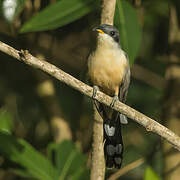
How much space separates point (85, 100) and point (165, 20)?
4.34 feet

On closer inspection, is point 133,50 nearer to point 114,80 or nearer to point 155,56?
point 114,80

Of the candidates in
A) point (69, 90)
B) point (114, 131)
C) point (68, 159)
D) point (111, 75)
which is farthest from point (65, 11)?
→ point (69, 90)

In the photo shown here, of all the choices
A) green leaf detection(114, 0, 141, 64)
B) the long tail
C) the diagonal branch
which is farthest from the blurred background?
the diagonal branch

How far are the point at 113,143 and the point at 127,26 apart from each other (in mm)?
1044

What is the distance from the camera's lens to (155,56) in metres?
4.89

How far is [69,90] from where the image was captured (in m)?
Result: 5.00

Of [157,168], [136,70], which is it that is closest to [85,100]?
[136,70]

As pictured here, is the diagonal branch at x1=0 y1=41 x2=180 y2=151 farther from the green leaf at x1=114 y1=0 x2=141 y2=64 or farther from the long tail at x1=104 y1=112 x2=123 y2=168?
the long tail at x1=104 y1=112 x2=123 y2=168

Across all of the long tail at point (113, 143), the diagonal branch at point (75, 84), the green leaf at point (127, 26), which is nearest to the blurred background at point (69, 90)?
the green leaf at point (127, 26)

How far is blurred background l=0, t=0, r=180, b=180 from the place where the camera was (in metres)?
3.35

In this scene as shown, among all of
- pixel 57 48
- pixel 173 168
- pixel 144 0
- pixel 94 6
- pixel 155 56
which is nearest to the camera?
pixel 94 6

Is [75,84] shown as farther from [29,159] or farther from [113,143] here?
[113,143]

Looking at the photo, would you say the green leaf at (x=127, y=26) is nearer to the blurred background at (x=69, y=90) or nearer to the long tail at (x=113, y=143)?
the blurred background at (x=69, y=90)

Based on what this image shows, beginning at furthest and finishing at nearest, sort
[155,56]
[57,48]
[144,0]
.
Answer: [155,56] → [57,48] → [144,0]
